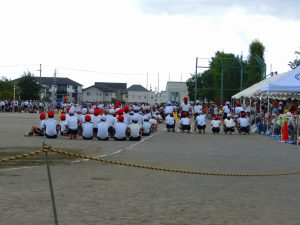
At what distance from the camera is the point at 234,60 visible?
62.2 metres

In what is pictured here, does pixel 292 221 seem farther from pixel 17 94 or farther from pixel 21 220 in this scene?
pixel 17 94

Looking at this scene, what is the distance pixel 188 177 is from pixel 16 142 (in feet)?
34.8

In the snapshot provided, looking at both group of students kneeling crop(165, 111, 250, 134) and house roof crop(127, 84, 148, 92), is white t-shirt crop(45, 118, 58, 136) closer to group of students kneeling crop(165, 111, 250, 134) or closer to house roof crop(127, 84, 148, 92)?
group of students kneeling crop(165, 111, 250, 134)

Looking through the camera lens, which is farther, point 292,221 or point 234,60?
point 234,60

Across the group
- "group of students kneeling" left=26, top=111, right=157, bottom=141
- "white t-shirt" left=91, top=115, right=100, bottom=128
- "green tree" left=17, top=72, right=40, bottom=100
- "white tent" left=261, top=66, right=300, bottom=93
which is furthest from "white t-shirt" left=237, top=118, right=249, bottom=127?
"green tree" left=17, top=72, right=40, bottom=100

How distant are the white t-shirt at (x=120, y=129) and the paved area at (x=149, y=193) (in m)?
6.93

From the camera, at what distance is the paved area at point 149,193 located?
7.56 metres

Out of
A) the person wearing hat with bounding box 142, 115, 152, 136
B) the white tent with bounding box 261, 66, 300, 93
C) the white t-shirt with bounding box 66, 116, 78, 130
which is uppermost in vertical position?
the white tent with bounding box 261, 66, 300, 93

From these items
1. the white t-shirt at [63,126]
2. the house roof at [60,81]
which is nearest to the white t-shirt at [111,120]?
the white t-shirt at [63,126]

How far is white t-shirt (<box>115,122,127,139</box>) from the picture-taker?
22.9 m

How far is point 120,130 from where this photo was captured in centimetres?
2300

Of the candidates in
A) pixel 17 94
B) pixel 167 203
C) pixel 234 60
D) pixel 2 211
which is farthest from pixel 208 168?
pixel 17 94

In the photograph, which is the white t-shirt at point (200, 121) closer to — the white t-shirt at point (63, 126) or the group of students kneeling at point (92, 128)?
the group of students kneeling at point (92, 128)

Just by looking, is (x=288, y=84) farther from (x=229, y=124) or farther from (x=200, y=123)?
(x=200, y=123)
